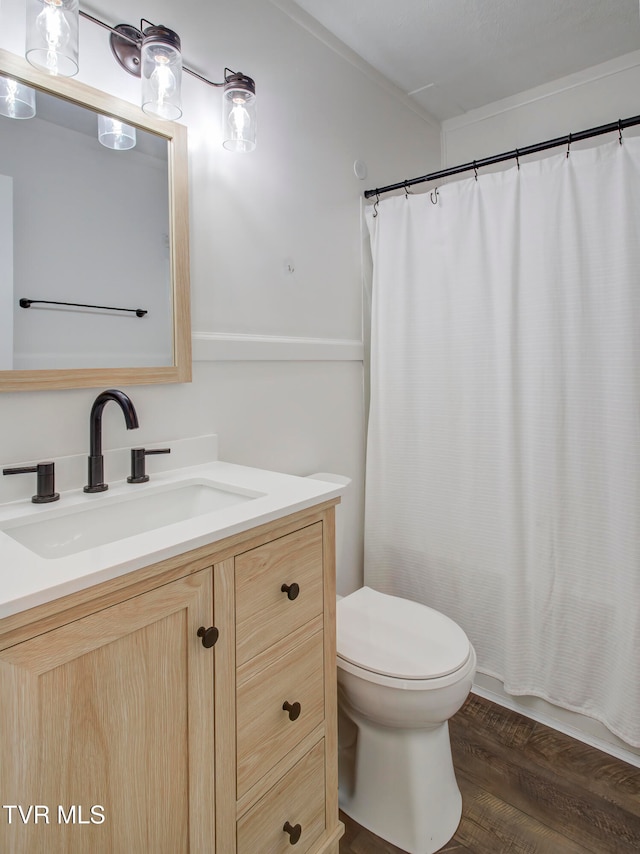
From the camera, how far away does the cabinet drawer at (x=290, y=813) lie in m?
1.02

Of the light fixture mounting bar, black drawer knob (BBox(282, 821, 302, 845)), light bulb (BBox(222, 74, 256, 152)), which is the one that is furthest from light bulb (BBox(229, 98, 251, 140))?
black drawer knob (BBox(282, 821, 302, 845))

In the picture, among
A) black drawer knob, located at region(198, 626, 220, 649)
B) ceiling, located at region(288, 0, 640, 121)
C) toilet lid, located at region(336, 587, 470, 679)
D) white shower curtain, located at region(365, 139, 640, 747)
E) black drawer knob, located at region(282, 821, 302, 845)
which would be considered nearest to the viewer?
black drawer knob, located at region(198, 626, 220, 649)

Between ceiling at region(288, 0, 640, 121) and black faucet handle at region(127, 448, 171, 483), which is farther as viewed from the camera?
ceiling at region(288, 0, 640, 121)

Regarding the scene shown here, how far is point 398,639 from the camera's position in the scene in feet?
4.76

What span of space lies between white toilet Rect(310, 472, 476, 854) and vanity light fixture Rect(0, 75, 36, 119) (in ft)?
4.97

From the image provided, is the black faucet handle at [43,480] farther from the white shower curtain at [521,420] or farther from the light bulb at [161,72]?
the white shower curtain at [521,420]

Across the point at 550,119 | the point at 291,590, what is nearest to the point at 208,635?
the point at 291,590

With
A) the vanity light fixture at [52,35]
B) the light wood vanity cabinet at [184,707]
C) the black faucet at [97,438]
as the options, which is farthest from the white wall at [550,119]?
the vanity light fixture at [52,35]

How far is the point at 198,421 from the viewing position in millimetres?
1503

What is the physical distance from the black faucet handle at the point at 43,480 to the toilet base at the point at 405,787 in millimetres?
997

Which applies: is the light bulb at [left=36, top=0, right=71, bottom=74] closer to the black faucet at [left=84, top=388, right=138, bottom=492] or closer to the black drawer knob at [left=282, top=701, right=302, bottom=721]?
the black faucet at [left=84, top=388, right=138, bottom=492]

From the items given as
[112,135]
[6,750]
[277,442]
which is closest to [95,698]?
[6,750]

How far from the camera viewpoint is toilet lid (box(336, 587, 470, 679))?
1.33 metres

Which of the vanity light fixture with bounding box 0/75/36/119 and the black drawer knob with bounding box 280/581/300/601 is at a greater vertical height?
the vanity light fixture with bounding box 0/75/36/119
